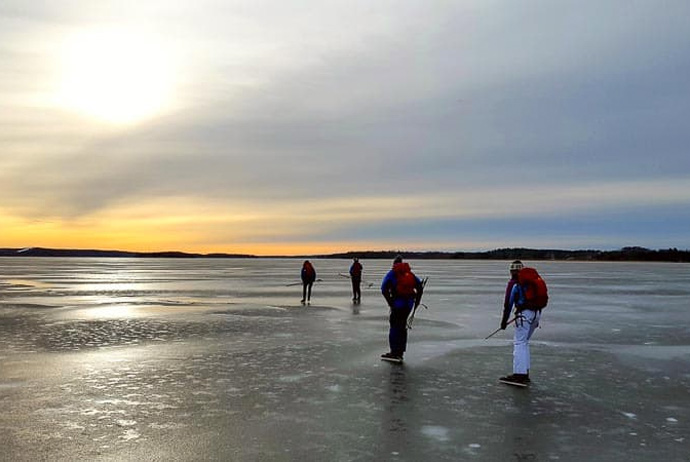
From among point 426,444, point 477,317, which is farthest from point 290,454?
point 477,317

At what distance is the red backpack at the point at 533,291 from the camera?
359 inches

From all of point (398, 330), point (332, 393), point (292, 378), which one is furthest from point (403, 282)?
point (332, 393)

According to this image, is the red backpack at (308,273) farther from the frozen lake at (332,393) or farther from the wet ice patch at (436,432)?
the wet ice patch at (436,432)

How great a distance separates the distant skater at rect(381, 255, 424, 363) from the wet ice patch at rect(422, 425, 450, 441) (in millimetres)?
4103

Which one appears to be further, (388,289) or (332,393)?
(388,289)

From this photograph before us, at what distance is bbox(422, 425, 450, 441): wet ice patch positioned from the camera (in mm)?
6438

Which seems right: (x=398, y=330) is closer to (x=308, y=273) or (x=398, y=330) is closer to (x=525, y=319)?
(x=525, y=319)

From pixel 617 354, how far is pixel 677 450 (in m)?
6.18

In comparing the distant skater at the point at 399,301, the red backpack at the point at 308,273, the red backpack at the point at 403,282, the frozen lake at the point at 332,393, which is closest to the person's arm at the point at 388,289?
the distant skater at the point at 399,301

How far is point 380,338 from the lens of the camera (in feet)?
45.8

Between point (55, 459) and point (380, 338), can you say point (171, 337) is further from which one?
point (55, 459)

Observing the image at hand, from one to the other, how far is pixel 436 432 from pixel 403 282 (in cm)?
481

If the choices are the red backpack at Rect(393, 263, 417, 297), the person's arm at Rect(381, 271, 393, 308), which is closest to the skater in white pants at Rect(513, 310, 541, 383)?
the red backpack at Rect(393, 263, 417, 297)

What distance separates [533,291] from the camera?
9180mm
